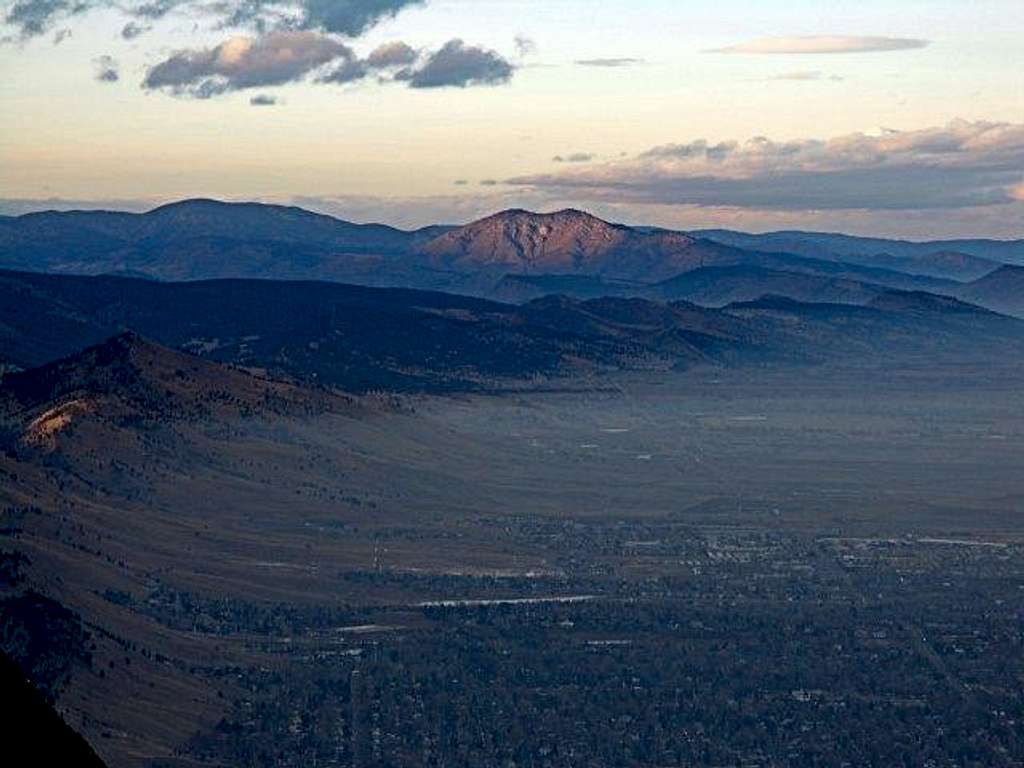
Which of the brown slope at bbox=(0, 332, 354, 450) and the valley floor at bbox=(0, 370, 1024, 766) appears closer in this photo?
the valley floor at bbox=(0, 370, 1024, 766)

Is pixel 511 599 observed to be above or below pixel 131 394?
below

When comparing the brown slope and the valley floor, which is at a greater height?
the brown slope

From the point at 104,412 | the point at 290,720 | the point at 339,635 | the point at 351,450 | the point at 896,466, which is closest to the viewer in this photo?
the point at 290,720

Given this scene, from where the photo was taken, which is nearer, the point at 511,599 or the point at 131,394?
the point at 511,599

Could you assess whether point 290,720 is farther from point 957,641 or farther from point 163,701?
point 957,641

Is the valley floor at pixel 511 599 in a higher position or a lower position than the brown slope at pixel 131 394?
lower

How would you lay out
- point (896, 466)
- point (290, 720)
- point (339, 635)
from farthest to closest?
point (896, 466)
point (339, 635)
point (290, 720)

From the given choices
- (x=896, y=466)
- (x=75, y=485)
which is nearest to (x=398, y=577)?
(x=75, y=485)

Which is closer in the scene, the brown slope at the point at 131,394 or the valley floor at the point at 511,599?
the valley floor at the point at 511,599

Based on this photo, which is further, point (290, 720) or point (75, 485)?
point (75, 485)
